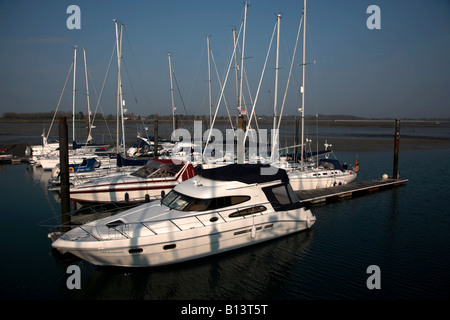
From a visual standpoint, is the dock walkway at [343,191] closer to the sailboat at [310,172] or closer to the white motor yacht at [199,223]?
the sailboat at [310,172]

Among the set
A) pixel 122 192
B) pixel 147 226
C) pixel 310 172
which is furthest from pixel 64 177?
pixel 310 172

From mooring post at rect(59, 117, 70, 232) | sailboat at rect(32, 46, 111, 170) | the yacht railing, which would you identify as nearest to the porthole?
the yacht railing

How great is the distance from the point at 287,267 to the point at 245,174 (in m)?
3.45

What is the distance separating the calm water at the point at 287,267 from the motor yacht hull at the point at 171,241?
43 centimetres

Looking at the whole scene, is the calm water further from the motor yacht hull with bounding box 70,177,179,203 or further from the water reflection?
the motor yacht hull with bounding box 70,177,179,203

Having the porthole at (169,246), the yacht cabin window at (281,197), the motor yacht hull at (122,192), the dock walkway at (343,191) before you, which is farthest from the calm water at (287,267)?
the dock walkway at (343,191)

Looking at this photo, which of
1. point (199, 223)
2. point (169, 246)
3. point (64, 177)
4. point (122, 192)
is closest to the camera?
point (169, 246)

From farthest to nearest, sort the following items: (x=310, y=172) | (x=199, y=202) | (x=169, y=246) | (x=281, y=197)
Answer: (x=310, y=172) < (x=281, y=197) < (x=199, y=202) < (x=169, y=246)

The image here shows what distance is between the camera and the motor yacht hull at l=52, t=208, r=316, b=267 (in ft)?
30.1

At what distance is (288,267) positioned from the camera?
34.4 feet

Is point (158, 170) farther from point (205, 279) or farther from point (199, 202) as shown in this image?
point (205, 279)

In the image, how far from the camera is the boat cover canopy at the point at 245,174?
11562 millimetres

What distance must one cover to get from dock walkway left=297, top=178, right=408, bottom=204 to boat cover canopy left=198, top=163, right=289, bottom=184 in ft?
18.6

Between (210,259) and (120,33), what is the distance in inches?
756
